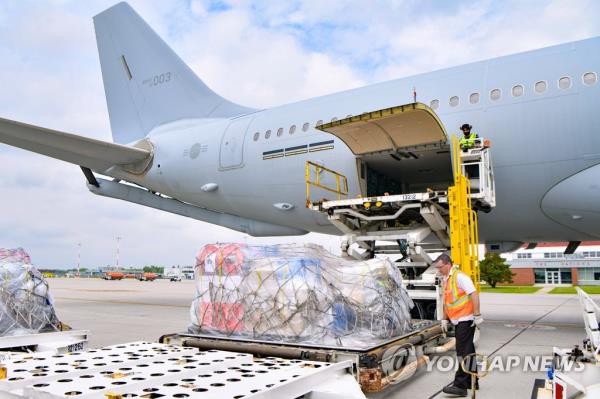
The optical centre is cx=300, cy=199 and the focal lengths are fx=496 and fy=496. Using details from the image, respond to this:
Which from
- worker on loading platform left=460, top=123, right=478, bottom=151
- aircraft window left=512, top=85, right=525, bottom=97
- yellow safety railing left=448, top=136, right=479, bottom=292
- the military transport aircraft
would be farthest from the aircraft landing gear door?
aircraft window left=512, top=85, right=525, bottom=97

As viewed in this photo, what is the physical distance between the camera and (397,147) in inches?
374

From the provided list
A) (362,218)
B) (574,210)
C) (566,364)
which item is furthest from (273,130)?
(566,364)

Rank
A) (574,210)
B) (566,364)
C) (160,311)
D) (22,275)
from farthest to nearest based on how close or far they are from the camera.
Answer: (160,311), (574,210), (22,275), (566,364)

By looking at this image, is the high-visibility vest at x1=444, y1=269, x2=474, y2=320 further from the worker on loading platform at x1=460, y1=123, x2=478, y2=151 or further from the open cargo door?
the worker on loading platform at x1=460, y1=123, x2=478, y2=151

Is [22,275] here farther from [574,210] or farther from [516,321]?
[516,321]

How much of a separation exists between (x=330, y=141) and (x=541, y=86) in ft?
13.8

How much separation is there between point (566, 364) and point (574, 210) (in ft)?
17.0

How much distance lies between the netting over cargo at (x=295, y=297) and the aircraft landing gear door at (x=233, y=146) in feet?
23.4

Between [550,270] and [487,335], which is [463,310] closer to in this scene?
[487,335]

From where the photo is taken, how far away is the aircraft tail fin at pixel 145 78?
15961 millimetres

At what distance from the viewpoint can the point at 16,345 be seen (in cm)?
501

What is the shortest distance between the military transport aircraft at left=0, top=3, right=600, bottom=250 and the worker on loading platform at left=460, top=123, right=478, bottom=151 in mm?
528

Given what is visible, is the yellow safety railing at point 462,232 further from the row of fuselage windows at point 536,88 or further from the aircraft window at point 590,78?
the aircraft window at point 590,78

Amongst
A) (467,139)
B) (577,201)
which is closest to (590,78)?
(577,201)
